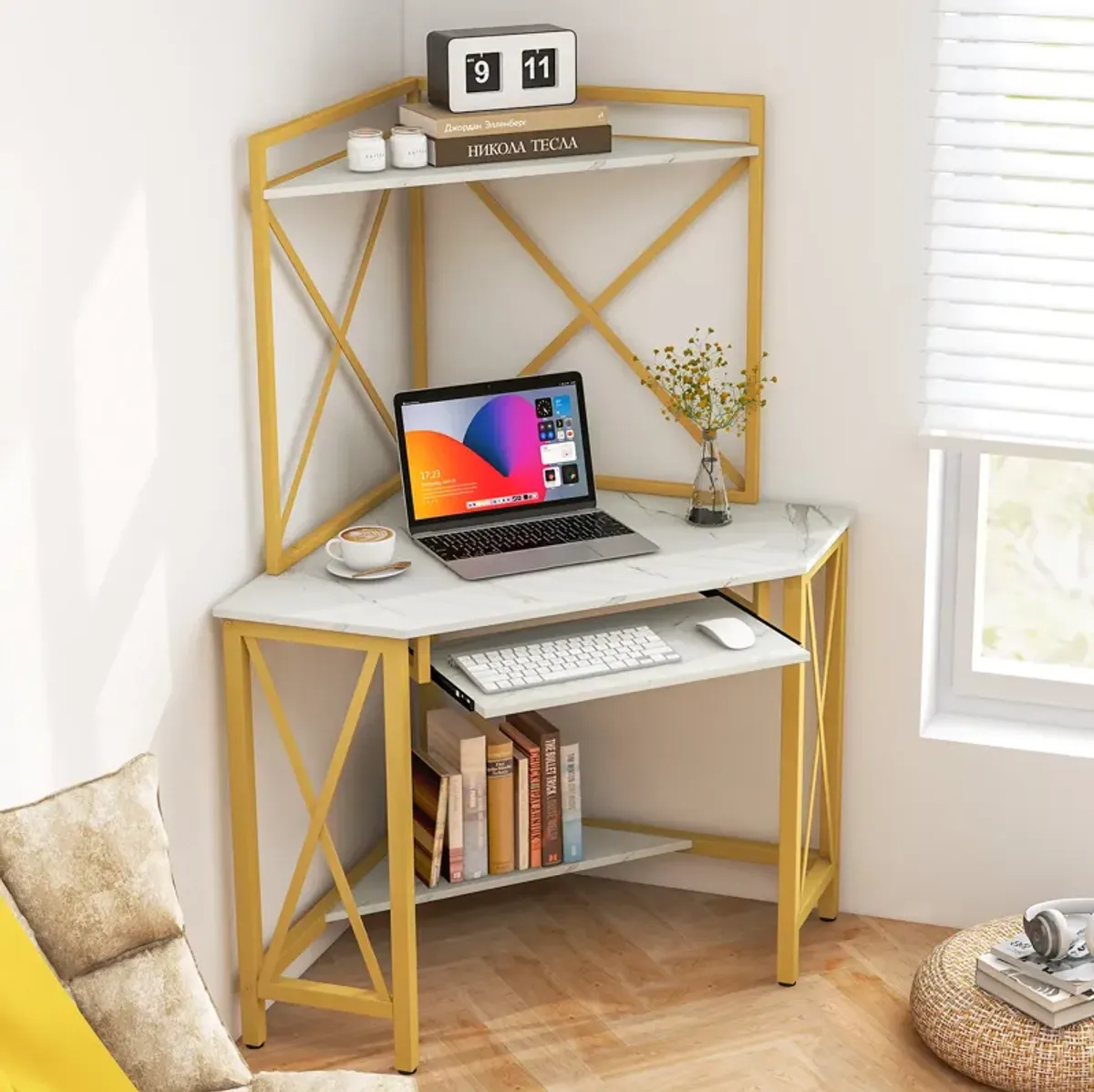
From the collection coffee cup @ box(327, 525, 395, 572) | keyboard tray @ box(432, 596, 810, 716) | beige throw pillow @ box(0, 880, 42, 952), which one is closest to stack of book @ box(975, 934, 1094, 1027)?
keyboard tray @ box(432, 596, 810, 716)

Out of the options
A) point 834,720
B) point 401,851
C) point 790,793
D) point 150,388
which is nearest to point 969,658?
point 834,720

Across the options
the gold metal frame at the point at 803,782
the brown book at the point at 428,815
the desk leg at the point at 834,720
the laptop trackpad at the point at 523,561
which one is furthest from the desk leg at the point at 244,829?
the desk leg at the point at 834,720

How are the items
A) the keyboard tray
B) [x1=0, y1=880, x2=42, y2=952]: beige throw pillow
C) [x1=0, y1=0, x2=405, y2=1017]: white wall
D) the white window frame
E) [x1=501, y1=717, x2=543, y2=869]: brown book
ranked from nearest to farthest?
[x1=0, y1=880, x2=42, y2=952]: beige throw pillow, [x1=0, y1=0, x2=405, y2=1017]: white wall, the keyboard tray, [x1=501, y1=717, x2=543, y2=869]: brown book, the white window frame

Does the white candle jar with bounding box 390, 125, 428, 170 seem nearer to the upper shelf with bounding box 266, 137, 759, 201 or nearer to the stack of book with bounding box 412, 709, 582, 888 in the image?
the upper shelf with bounding box 266, 137, 759, 201

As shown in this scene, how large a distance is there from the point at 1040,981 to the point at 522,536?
1.12 m

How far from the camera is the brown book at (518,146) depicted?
286cm

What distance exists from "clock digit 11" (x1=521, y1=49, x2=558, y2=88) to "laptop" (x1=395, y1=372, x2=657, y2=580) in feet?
1.68

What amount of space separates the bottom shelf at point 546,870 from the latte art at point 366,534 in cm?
61

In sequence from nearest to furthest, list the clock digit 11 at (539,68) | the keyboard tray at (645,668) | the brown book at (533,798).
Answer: the keyboard tray at (645,668) → the clock digit 11 at (539,68) → the brown book at (533,798)

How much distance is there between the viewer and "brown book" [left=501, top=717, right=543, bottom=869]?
3.12 meters

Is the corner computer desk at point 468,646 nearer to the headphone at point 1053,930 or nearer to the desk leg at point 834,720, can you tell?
the desk leg at point 834,720

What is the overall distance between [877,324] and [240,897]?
146 cm

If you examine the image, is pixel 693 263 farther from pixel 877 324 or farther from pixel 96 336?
pixel 96 336

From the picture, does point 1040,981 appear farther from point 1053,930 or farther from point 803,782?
point 803,782
